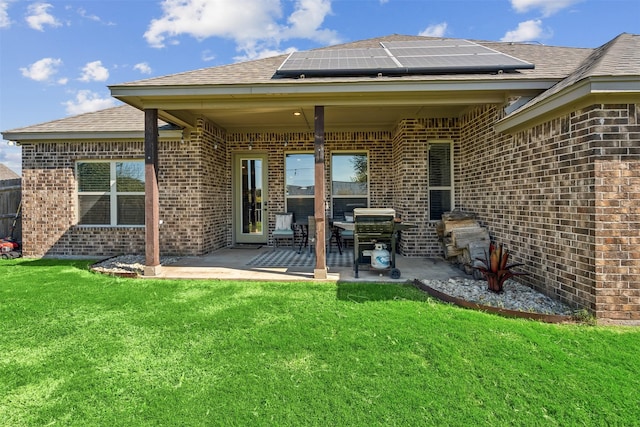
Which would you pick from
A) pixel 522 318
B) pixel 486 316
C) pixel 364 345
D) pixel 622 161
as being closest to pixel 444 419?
pixel 364 345

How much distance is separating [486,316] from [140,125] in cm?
767

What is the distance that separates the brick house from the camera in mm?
3273

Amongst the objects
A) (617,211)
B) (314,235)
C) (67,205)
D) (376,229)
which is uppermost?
(67,205)

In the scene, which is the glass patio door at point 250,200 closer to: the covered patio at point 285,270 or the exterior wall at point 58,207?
the covered patio at point 285,270

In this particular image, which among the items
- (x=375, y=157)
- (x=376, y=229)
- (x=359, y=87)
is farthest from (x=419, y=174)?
(x=359, y=87)

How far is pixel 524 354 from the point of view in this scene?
2635 millimetres

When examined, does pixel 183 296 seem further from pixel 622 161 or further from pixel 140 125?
pixel 622 161

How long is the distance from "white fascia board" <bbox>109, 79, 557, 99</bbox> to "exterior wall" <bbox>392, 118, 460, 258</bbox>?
86.0 inches

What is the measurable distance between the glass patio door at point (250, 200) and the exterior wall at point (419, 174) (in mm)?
3823

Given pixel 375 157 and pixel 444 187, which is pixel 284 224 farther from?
pixel 444 187

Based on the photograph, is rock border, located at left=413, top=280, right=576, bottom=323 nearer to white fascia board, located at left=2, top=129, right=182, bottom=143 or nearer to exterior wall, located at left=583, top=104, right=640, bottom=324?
exterior wall, located at left=583, top=104, right=640, bottom=324

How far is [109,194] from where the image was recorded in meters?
7.40

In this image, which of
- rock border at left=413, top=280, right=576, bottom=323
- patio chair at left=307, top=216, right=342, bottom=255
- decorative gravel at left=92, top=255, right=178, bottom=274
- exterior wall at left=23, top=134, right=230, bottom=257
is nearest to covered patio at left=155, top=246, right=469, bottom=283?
decorative gravel at left=92, top=255, right=178, bottom=274

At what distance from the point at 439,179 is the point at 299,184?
3568mm
